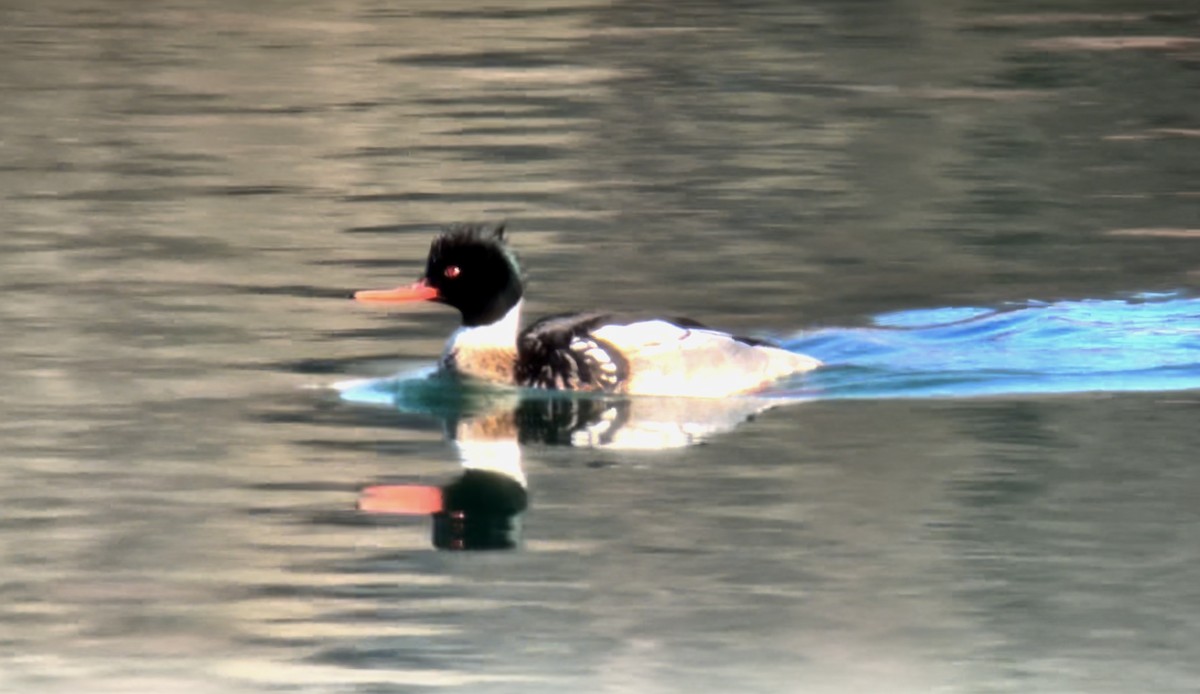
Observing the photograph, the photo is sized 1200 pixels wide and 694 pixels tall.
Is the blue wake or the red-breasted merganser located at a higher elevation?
the red-breasted merganser

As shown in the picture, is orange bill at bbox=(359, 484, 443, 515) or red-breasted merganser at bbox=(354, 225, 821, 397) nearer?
orange bill at bbox=(359, 484, 443, 515)

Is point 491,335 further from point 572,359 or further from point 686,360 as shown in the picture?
point 686,360

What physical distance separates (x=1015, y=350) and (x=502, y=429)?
331 centimetres

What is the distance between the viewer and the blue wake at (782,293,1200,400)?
41.9 feet

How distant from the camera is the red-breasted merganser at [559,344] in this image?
12391 millimetres

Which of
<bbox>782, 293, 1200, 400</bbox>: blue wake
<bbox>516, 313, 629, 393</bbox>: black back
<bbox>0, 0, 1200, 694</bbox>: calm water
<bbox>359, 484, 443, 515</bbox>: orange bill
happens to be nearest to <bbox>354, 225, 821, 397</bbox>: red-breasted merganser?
<bbox>516, 313, 629, 393</bbox>: black back

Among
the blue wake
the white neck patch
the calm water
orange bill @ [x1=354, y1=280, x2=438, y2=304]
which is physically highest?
orange bill @ [x1=354, y1=280, x2=438, y2=304]

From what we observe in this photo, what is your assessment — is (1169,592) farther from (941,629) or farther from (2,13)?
(2,13)

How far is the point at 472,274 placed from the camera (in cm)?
1256

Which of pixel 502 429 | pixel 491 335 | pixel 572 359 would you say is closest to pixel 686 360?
pixel 572 359

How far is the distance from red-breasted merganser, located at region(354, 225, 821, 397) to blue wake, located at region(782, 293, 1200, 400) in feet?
1.56

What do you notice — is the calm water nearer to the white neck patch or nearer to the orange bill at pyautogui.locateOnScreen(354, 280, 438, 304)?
the white neck patch

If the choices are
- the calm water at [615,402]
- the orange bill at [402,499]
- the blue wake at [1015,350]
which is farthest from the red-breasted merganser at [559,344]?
the orange bill at [402,499]

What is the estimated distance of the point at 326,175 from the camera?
762 inches
